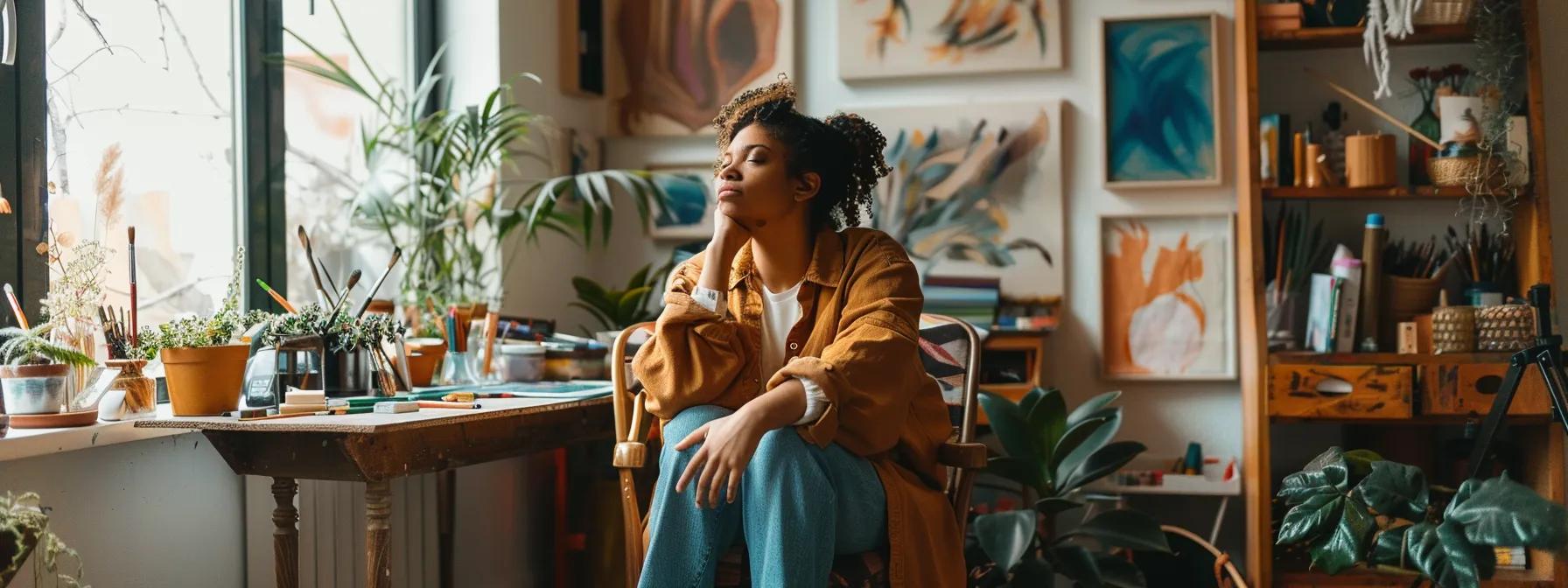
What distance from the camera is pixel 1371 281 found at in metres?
2.95

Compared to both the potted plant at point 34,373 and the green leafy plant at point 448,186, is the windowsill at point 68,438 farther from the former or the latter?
the green leafy plant at point 448,186

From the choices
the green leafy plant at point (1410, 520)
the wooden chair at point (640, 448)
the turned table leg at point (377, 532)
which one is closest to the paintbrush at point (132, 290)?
the turned table leg at point (377, 532)

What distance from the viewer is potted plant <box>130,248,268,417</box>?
1966mm

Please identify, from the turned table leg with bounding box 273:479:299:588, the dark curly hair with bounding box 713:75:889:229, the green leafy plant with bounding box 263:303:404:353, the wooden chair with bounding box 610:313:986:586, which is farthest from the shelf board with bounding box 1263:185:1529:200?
the turned table leg with bounding box 273:479:299:588

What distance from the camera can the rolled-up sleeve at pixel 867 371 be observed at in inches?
74.0

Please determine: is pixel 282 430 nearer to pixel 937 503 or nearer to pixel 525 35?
pixel 937 503

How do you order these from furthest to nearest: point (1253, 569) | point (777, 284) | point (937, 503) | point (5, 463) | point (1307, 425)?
point (1307, 425) → point (1253, 569) → point (777, 284) → point (937, 503) → point (5, 463)

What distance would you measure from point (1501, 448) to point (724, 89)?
2112 millimetres

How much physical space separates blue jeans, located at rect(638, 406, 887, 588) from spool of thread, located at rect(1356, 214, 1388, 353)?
1.58m

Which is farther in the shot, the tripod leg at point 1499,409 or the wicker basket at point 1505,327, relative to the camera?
the wicker basket at point 1505,327

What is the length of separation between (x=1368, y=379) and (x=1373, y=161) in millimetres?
500

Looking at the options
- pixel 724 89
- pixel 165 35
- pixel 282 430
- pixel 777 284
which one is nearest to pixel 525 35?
pixel 724 89

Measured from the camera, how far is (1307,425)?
3193mm

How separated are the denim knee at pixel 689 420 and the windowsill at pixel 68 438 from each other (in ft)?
2.41
